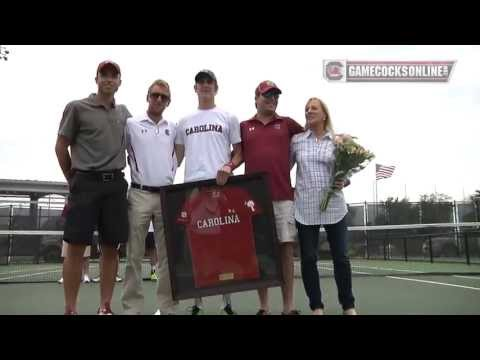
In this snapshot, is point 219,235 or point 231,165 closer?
point 219,235

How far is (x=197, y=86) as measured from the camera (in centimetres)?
399

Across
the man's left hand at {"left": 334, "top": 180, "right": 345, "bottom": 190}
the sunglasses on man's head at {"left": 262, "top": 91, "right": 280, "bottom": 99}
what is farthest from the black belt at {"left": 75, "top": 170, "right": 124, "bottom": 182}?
the man's left hand at {"left": 334, "top": 180, "right": 345, "bottom": 190}

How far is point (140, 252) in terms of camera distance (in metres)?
3.75

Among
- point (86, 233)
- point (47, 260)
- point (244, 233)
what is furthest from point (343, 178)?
point (47, 260)

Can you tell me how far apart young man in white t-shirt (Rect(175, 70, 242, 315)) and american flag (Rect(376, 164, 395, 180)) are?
673 inches

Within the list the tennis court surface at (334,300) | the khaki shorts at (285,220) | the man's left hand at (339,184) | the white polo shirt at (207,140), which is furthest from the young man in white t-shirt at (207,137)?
the tennis court surface at (334,300)

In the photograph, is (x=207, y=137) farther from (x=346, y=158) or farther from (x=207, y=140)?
(x=346, y=158)

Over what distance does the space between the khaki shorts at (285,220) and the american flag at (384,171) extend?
16988 millimetres

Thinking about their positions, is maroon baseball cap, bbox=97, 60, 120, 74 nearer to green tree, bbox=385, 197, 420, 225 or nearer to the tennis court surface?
the tennis court surface

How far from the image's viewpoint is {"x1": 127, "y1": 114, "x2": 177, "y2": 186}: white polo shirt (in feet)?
12.4

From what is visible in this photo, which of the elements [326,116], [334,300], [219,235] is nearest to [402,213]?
[334,300]

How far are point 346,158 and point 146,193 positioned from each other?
5.61 ft

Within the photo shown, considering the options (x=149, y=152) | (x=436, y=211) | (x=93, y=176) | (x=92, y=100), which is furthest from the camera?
(x=436, y=211)
